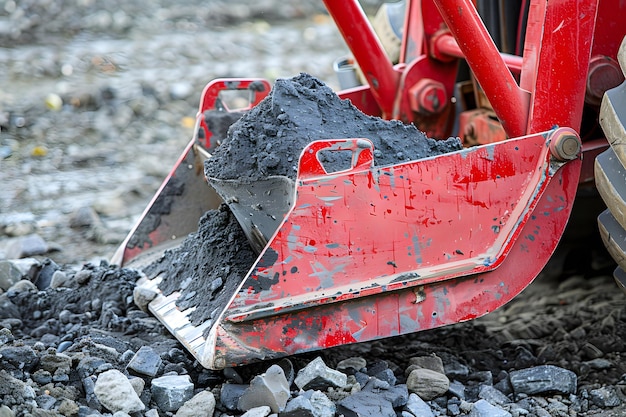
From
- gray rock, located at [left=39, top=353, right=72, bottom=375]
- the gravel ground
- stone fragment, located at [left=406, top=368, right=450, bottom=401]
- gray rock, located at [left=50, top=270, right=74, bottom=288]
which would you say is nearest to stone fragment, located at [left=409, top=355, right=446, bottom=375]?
the gravel ground

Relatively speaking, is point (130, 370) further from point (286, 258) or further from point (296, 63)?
point (296, 63)

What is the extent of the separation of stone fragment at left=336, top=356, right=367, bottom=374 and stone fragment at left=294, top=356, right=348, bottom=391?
0.41 ft

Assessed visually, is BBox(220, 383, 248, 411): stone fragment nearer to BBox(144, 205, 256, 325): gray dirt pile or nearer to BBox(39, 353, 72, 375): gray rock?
BBox(144, 205, 256, 325): gray dirt pile

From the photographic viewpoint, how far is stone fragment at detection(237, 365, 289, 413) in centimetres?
227

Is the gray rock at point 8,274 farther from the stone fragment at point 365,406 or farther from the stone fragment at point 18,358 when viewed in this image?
the stone fragment at point 365,406

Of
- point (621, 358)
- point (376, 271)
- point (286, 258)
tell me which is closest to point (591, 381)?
point (621, 358)

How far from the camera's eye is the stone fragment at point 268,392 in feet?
7.45

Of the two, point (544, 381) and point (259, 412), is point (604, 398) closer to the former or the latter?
point (544, 381)

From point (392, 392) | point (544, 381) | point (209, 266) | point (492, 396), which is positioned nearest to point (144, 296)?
point (209, 266)

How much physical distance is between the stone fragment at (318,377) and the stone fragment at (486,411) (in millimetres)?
359

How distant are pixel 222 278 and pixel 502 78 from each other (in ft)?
3.31

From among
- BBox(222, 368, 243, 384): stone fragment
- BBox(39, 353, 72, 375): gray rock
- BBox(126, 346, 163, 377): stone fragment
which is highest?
BBox(222, 368, 243, 384): stone fragment

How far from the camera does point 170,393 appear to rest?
2.34 m

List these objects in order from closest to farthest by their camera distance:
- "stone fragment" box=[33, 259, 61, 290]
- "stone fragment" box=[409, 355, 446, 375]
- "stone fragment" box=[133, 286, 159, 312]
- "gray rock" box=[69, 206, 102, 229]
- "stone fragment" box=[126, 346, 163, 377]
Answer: "stone fragment" box=[126, 346, 163, 377] < "stone fragment" box=[409, 355, 446, 375] < "stone fragment" box=[133, 286, 159, 312] < "stone fragment" box=[33, 259, 61, 290] < "gray rock" box=[69, 206, 102, 229]
